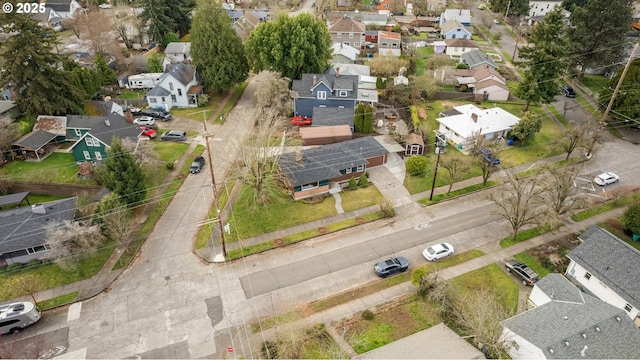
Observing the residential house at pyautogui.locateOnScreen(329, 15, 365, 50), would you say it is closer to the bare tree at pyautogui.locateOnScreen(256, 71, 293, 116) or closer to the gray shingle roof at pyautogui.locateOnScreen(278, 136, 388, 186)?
the bare tree at pyautogui.locateOnScreen(256, 71, 293, 116)

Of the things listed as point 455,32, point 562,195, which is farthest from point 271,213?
point 455,32

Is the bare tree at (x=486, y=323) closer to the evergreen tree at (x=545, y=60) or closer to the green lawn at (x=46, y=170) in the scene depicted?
the evergreen tree at (x=545, y=60)

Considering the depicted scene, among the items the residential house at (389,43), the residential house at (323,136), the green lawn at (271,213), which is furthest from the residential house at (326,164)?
the residential house at (389,43)

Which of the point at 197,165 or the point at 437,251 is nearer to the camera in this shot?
the point at 437,251

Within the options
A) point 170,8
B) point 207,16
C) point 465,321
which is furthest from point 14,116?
point 465,321

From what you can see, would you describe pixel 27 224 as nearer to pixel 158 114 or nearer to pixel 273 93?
pixel 158 114

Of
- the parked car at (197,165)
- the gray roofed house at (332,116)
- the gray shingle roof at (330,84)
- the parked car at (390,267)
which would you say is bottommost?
the parked car at (390,267)

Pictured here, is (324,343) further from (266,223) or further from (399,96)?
(399,96)
